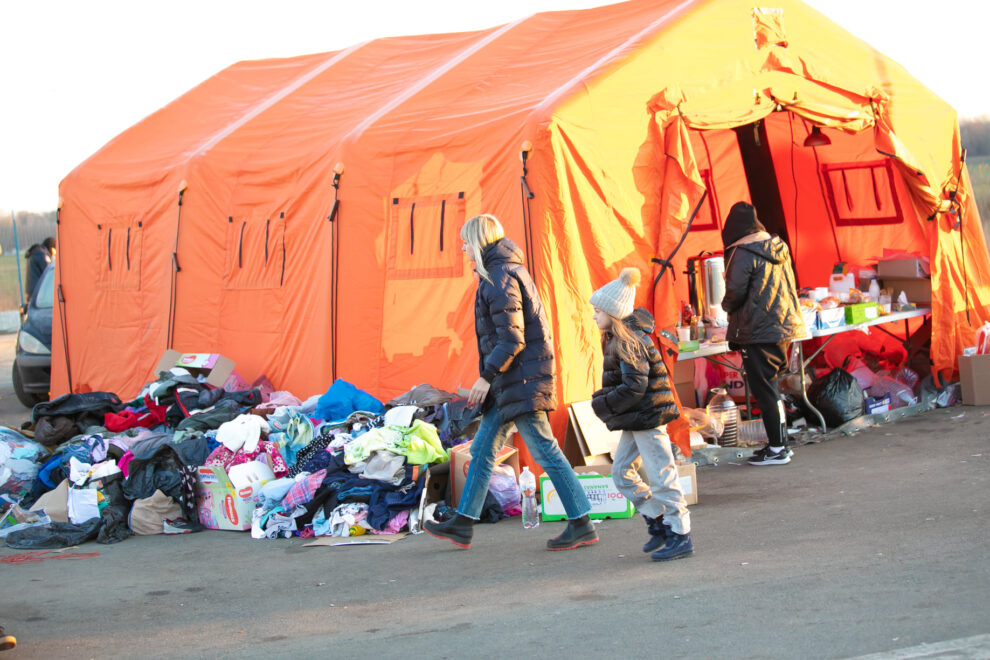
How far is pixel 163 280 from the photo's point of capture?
439 inches

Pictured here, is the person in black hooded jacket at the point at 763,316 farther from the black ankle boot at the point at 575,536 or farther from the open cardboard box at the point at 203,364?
the open cardboard box at the point at 203,364

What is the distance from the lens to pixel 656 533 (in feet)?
19.1

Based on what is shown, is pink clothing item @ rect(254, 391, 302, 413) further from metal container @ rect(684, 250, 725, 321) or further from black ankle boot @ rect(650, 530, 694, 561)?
black ankle boot @ rect(650, 530, 694, 561)

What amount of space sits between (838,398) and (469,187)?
3.86 m

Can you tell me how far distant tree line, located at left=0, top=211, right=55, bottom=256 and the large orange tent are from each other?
17346 millimetres

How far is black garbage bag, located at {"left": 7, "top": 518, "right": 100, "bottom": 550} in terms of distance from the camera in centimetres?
711

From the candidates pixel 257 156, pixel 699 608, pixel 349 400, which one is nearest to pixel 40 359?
pixel 257 156

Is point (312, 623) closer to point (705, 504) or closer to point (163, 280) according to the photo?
point (705, 504)

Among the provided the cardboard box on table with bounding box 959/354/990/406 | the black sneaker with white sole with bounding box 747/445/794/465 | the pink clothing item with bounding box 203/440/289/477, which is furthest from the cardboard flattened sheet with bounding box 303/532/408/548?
the cardboard box on table with bounding box 959/354/990/406

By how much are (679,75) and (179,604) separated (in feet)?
18.1

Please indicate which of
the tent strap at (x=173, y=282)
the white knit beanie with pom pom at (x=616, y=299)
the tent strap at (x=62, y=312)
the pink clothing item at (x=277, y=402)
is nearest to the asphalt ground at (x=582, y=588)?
the white knit beanie with pom pom at (x=616, y=299)

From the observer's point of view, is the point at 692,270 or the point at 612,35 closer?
the point at 612,35

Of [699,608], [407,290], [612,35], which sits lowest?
[699,608]

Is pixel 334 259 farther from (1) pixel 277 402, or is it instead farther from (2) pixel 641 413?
(2) pixel 641 413
